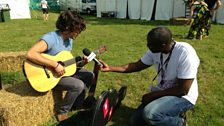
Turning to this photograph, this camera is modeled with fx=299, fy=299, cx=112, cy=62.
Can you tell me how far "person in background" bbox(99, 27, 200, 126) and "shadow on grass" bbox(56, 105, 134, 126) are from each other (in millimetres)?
492

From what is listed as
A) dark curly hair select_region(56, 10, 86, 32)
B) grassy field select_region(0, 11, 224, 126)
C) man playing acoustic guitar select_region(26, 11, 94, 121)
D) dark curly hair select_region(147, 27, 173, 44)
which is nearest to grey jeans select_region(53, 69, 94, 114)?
man playing acoustic guitar select_region(26, 11, 94, 121)

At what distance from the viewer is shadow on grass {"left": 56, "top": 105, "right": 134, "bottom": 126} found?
3989 millimetres

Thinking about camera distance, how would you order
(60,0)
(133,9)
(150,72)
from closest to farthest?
(150,72)
(133,9)
(60,0)

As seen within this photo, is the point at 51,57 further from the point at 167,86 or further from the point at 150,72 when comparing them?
the point at 150,72

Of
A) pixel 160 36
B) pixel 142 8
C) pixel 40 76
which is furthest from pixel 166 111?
pixel 142 8

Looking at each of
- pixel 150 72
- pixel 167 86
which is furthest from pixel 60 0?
pixel 167 86

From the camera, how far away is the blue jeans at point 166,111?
330cm

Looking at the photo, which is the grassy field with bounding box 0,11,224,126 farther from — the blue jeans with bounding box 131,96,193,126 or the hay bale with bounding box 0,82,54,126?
the blue jeans with bounding box 131,96,193,126

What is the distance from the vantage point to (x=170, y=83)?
137 inches

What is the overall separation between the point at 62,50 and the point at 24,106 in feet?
2.94

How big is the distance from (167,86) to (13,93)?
193cm

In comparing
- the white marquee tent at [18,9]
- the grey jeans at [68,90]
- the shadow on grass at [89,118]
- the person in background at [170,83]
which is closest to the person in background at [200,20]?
the shadow on grass at [89,118]

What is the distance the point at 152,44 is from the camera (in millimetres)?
3178

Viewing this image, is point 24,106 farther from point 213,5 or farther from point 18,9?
point 18,9
